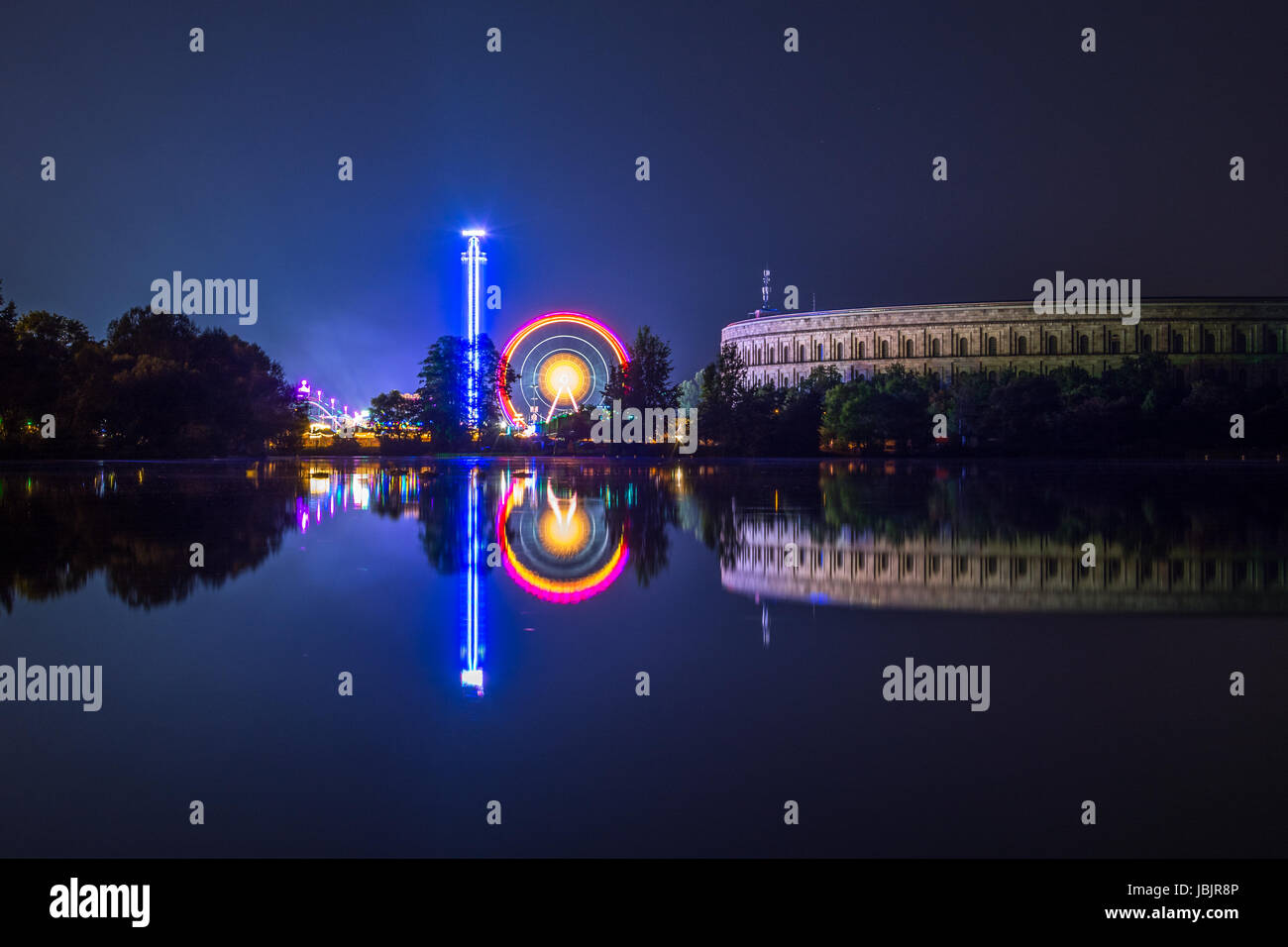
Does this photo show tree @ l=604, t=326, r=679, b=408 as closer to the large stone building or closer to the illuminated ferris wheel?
the illuminated ferris wheel

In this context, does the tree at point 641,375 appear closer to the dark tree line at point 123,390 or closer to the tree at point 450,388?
the tree at point 450,388

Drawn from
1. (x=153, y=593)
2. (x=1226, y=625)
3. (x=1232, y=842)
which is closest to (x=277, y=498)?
(x=153, y=593)

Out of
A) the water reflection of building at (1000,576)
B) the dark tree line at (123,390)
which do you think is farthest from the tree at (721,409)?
the water reflection of building at (1000,576)

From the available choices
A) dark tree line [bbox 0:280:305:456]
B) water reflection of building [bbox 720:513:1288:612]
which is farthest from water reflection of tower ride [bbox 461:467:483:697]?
dark tree line [bbox 0:280:305:456]

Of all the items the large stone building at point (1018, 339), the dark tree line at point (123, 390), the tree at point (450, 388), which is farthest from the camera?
the large stone building at point (1018, 339)

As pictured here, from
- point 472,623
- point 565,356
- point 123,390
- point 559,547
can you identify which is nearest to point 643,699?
point 472,623
